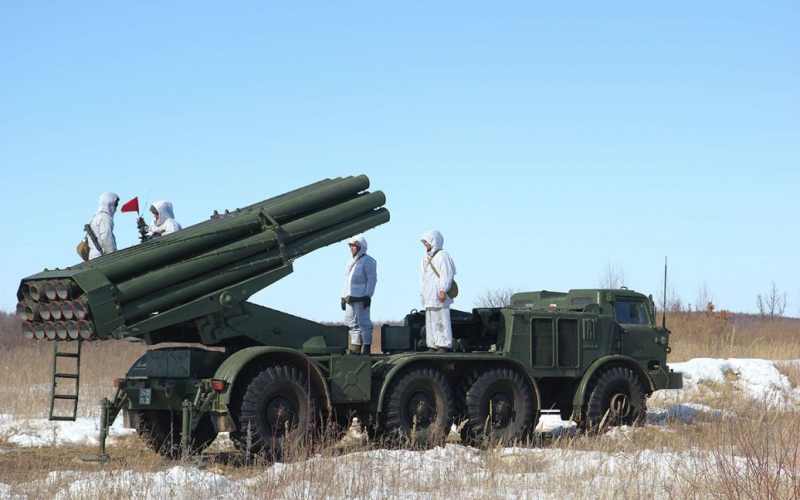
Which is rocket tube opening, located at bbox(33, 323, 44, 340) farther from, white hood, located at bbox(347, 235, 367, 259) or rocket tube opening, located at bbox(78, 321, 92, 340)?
white hood, located at bbox(347, 235, 367, 259)

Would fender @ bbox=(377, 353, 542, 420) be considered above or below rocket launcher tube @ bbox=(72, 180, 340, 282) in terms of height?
below

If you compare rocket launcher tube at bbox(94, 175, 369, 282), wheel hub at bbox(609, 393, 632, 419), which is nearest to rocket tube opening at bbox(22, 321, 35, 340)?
rocket launcher tube at bbox(94, 175, 369, 282)

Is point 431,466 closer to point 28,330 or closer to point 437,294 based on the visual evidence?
point 437,294

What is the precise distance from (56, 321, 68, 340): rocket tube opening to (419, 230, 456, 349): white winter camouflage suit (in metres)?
5.37

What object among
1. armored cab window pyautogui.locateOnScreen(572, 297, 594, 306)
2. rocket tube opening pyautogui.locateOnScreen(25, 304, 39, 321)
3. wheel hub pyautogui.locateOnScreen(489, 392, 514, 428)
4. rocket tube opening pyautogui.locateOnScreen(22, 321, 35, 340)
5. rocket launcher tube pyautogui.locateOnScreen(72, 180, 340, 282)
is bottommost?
wheel hub pyautogui.locateOnScreen(489, 392, 514, 428)

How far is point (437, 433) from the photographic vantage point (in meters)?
13.7

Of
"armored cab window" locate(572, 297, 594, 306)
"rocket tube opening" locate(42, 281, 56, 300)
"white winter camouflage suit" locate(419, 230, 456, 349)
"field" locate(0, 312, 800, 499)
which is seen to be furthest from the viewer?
"armored cab window" locate(572, 297, 594, 306)

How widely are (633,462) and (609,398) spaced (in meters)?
5.97

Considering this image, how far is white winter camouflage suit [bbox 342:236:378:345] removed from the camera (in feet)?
48.7

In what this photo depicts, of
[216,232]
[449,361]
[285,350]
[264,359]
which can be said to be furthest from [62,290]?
[449,361]

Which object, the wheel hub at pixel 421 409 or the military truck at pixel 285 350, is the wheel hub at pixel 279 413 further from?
the wheel hub at pixel 421 409

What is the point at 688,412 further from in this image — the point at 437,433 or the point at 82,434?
the point at 82,434

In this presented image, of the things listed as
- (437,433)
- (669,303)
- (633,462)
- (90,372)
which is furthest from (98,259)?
(669,303)

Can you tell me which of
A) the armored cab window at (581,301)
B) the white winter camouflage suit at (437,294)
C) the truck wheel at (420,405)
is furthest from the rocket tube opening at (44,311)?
the armored cab window at (581,301)
